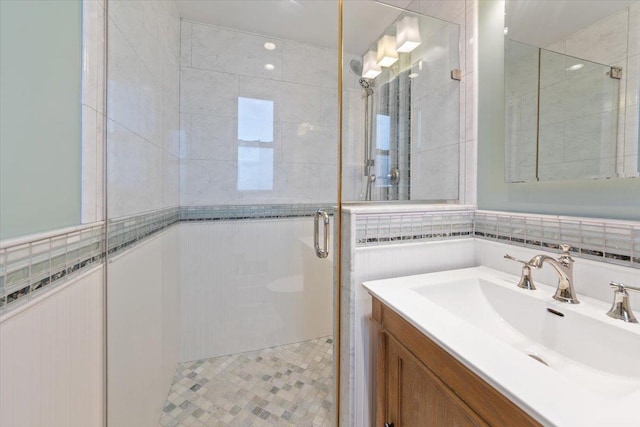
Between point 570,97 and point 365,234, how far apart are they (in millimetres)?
858

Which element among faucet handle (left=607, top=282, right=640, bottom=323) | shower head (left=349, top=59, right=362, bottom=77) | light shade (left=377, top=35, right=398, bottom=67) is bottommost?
faucet handle (left=607, top=282, right=640, bottom=323)

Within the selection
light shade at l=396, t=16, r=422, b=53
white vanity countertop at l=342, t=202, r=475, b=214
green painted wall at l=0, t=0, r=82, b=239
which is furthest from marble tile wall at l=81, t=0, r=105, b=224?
light shade at l=396, t=16, r=422, b=53

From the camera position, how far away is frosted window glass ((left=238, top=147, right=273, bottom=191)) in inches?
72.1

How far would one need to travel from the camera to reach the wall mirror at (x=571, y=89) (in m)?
0.78

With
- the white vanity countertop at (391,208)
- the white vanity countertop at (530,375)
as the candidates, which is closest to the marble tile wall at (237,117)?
the white vanity countertop at (391,208)

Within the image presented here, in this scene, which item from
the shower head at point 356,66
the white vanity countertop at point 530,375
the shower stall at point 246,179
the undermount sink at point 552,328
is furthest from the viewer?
the shower head at point 356,66

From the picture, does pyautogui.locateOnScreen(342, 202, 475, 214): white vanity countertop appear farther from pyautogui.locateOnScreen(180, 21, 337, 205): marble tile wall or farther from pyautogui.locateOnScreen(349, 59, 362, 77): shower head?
pyautogui.locateOnScreen(349, 59, 362, 77): shower head

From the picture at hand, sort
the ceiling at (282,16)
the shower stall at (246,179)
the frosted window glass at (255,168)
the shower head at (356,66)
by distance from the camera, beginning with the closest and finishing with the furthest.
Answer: the shower stall at (246,179) → the shower head at (356,66) → the ceiling at (282,16) → the frosted window glass at (255,168)

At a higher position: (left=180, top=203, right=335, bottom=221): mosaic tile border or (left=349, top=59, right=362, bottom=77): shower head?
(left=349, top=59, right=362, bottom=77): shower head

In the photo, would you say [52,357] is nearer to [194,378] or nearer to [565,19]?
[194,378]

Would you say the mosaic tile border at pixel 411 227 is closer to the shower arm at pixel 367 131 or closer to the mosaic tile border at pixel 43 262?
the shower arm at pixel 367 131

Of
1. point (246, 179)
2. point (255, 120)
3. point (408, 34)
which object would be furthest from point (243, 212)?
point (408, 34)

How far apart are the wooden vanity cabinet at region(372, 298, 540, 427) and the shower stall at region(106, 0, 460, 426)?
0.34 m

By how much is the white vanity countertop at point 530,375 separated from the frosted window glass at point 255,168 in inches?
50.4
